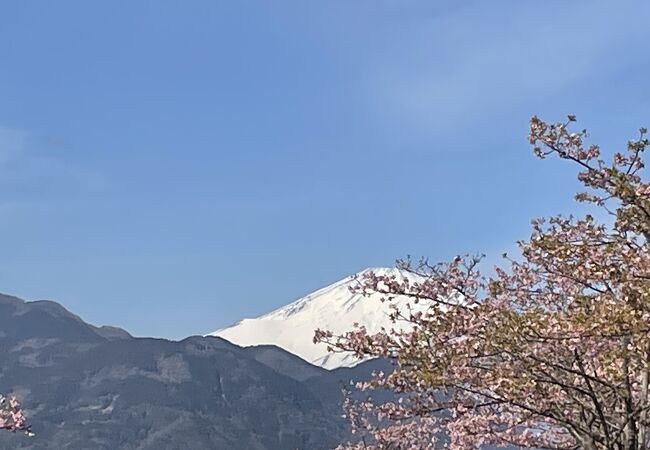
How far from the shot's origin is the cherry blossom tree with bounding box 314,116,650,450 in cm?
871

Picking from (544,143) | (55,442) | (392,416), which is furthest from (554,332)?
(55,442)

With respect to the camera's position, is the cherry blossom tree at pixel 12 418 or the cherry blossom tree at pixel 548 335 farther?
the cherry blossom tree at pixel 12 418

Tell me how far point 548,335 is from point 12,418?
1203 cm

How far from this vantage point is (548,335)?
9023mm

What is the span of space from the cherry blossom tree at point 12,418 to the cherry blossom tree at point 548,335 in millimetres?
6773

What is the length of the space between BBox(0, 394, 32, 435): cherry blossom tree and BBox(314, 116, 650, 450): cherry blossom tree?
6.77m

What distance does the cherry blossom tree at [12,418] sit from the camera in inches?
631

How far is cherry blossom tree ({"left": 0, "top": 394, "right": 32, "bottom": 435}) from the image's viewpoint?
16.0 meters

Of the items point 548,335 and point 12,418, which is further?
point 12,418

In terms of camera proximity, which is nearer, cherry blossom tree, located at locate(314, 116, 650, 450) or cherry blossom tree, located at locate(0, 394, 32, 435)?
cherry blossom tree, located at locate(314, 116, 650, 450)

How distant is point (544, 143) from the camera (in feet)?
32.4

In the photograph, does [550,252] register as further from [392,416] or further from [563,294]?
[392,416]

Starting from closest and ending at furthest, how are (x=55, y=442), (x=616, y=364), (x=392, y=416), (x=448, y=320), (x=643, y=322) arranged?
(x=643, y=322), (x=616, y=364), (x=448, y=320), (x=392, y=416), (x=55, y=442)

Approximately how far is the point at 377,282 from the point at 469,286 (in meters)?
1.54
